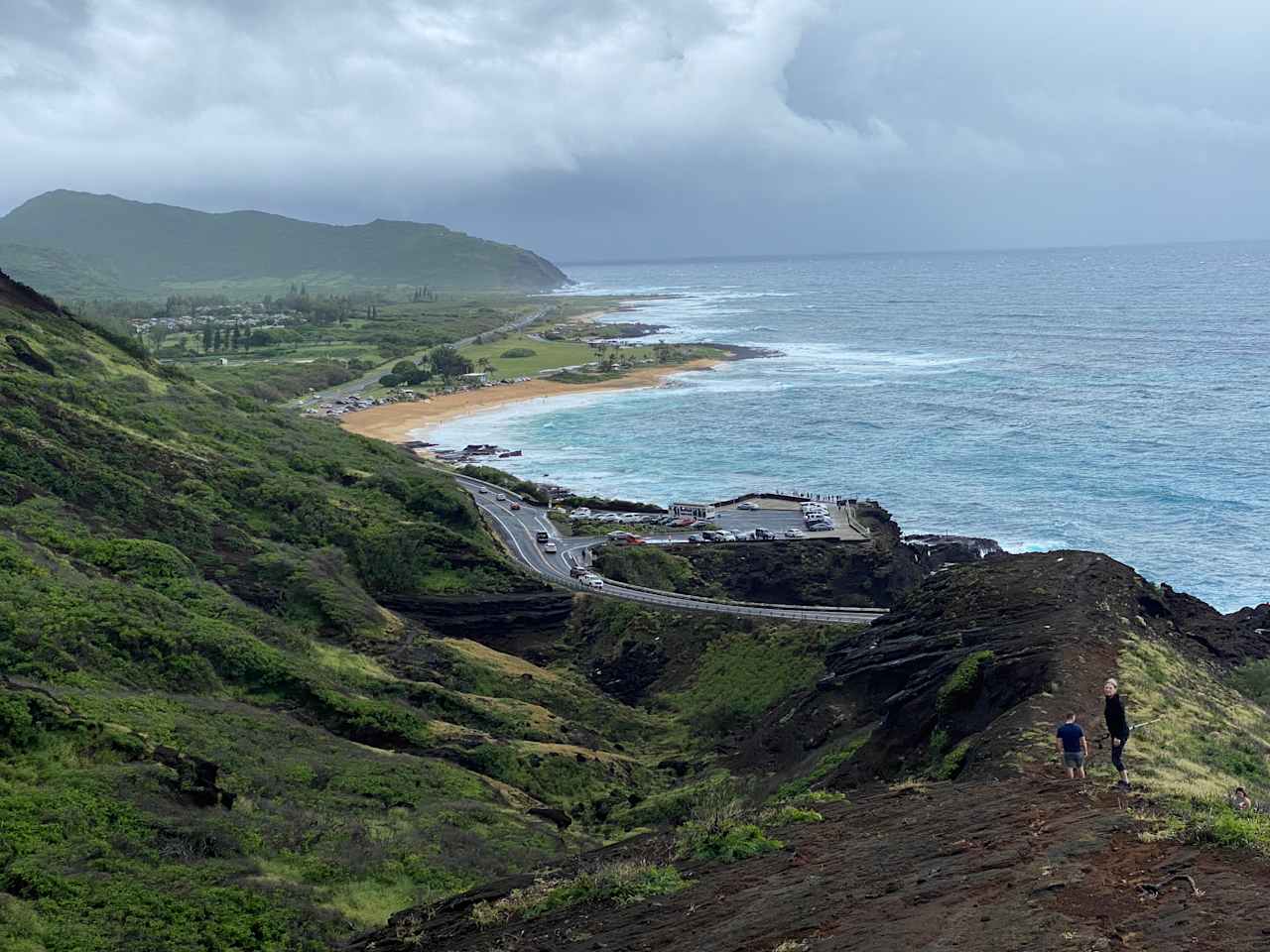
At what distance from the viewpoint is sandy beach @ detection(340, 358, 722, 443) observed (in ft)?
396

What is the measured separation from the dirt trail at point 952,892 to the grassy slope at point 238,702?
4.51 m

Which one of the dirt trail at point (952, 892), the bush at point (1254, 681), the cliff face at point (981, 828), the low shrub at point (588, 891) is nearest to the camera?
the dirt trail at point (952, 892)

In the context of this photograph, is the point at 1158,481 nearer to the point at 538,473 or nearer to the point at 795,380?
the point at 538,473

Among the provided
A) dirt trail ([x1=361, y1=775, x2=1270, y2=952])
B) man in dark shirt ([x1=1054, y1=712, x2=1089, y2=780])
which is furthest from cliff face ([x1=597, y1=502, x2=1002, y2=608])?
man in dark shirt ([x1=1054, y1=712, x2=1089, y2=780])

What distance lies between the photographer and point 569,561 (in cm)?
6456

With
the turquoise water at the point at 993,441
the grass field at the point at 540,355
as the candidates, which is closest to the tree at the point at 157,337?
the grass field at the point at 540,355

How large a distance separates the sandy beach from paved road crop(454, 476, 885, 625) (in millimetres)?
35575

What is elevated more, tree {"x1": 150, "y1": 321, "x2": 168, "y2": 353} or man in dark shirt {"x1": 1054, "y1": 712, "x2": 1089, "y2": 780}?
tree {"x1": 150, "y1": 321, "x2": 168, "y2": 353}

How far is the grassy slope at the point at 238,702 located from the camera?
21.0 meters

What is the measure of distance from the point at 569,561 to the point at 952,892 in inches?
1990

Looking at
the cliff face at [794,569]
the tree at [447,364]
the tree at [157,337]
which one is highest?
the tree at [157,337]

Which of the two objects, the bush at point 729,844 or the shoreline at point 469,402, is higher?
the shoreline at point 469,402

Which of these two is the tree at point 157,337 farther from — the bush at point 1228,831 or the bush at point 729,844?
the bush at point 1228,831

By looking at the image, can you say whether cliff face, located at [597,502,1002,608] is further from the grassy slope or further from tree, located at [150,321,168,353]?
tree, located at [150,321,168,353]
